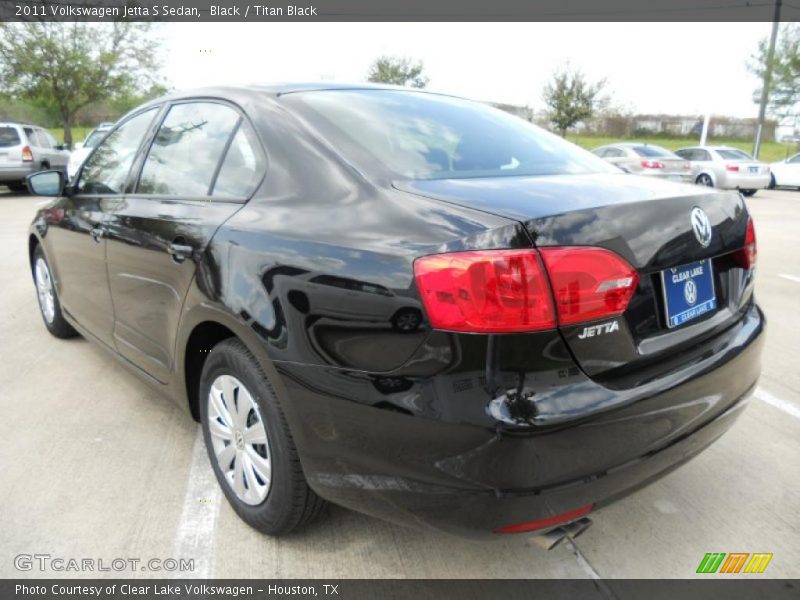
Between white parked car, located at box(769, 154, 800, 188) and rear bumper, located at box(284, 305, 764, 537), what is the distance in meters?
22.2

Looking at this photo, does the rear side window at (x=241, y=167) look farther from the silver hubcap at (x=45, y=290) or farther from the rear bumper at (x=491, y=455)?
the silver hubcap at (x=45, y=290)

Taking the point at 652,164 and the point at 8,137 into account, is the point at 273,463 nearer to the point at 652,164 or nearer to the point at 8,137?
the point at 652,164

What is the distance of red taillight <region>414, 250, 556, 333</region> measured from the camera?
1.54 metres

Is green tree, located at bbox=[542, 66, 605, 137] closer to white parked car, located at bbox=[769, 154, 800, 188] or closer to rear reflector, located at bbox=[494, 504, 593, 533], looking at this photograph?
white parked car, located at bbox=[769, 154, 800, 188]

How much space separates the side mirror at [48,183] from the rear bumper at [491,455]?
2.70 metres

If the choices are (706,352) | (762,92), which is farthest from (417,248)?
(762,92)

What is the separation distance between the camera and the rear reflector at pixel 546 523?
162 centimetres

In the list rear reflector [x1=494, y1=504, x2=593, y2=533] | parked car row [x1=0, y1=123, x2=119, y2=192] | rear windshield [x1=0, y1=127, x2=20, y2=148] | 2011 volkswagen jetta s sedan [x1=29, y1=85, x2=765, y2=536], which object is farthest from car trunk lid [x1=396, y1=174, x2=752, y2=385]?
rear windshield [x1=0, y1=127, x2=20, y2=148]

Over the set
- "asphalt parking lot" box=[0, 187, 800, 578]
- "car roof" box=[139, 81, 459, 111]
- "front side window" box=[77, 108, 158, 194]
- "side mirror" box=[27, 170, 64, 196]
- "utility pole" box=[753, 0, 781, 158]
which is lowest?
"asphalt parking lot" box=[0, 187, 800, 578]

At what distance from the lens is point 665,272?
5.86ft

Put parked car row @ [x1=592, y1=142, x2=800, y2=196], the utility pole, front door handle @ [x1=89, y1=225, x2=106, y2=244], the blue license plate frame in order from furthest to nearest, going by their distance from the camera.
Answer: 1. the utility pole
2. parked car row @ [x1=592, y1=142, x2=800, y2=196]
3. front door handle @ [x1=89, y1=225, x2=106, y2=244]
4. the blue license plate frame

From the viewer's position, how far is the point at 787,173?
2033 centimetres

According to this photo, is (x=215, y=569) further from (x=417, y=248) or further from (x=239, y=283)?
(x=417, y=248)

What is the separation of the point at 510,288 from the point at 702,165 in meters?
18.1
